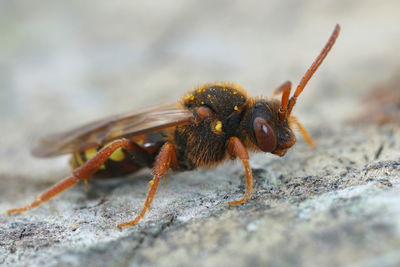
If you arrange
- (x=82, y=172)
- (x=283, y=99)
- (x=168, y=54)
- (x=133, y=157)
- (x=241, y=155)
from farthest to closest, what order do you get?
(x=168, y=54), (x=133, y=157), (x=82, y=172), (x=283, y=99), (x=241, y=155)

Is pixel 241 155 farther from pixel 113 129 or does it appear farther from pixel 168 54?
pixel 168 54

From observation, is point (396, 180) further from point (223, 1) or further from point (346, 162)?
point (223, 1)

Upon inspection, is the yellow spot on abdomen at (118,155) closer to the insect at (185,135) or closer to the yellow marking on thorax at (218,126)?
the insect at (185,135)

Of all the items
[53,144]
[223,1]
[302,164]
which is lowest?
[302,164]

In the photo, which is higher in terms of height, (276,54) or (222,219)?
(276,54)

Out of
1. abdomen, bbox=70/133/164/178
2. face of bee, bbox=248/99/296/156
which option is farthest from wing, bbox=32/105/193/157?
face of bee, bbox=248/99/296/156

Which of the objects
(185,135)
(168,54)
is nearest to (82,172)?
(185,135)

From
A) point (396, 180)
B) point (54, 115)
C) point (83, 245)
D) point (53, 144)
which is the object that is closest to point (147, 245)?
point (83, 245)
